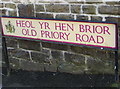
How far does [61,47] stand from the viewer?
4.90m

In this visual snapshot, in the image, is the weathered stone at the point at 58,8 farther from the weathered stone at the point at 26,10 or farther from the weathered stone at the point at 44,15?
the weathered stone at the point at 26,10

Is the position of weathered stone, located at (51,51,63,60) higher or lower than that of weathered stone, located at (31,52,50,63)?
higher

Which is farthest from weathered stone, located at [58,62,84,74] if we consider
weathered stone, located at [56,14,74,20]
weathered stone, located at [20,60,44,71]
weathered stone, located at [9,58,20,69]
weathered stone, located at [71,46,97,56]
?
weathered stone, located at [9,58,20,69]

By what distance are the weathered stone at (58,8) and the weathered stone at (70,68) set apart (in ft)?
3.45

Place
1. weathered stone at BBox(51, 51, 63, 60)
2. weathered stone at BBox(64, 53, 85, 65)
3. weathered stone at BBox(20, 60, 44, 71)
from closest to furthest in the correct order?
1. weathered stone at BBox(64, 53, 85, 65)
2. weathered stone at BBox(51, 51, 63, 60)
3. weathered stone at BBox(20, 60, 44, 71)

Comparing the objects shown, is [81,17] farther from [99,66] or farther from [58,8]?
[99,66]

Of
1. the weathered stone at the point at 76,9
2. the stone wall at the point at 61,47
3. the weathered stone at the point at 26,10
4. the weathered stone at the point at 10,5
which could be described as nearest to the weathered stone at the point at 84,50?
the stone wall at the point at 61,47

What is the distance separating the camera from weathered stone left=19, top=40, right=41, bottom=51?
5.16 metres

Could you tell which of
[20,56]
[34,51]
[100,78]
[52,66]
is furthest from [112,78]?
[20,56]

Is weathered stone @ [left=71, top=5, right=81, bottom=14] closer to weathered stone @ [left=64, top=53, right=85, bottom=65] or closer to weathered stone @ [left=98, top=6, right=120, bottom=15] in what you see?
weathered stone @ [left=98, top=6, right=120, bottom=15]

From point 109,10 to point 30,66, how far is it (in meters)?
2.16

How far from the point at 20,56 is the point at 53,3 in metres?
1.49

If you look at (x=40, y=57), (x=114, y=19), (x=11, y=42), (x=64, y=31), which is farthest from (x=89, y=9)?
(x=11, y=42)

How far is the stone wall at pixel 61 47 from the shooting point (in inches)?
169
